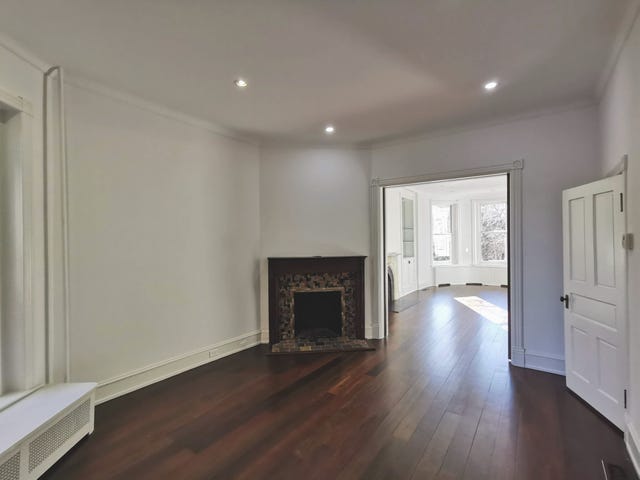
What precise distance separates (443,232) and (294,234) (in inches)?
259

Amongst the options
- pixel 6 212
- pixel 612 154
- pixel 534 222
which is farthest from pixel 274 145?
pixel 612 154

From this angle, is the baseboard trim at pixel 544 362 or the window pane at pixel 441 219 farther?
the window pane at pixel 441 219

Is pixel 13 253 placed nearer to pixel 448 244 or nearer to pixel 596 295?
pixel 596 295

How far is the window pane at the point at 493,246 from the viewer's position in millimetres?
9023

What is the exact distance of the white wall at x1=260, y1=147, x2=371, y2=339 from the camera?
4.34 m

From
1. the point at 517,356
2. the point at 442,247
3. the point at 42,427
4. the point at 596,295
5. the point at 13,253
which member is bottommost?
the point at 517,356

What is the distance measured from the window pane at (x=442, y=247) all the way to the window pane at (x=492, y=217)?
1.07m

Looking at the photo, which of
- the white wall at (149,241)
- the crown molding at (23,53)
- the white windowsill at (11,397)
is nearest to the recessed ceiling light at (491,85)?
the white wall at (149,241)

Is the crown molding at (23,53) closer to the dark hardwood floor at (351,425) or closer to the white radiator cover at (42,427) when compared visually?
the white radiator cover at (42,427)

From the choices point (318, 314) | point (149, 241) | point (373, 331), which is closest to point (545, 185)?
point (373, 331)

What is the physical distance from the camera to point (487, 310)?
591cm

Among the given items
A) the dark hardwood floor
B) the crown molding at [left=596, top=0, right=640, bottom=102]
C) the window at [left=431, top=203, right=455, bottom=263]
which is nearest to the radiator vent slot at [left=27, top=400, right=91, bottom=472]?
the dark hardwood floor

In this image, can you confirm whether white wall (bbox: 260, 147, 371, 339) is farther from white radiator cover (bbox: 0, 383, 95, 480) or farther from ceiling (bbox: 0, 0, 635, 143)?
white radiator cover (bbox: 0, 383, 95, 480)

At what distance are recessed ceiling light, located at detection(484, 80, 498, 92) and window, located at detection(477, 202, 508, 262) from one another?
23.3 feet
